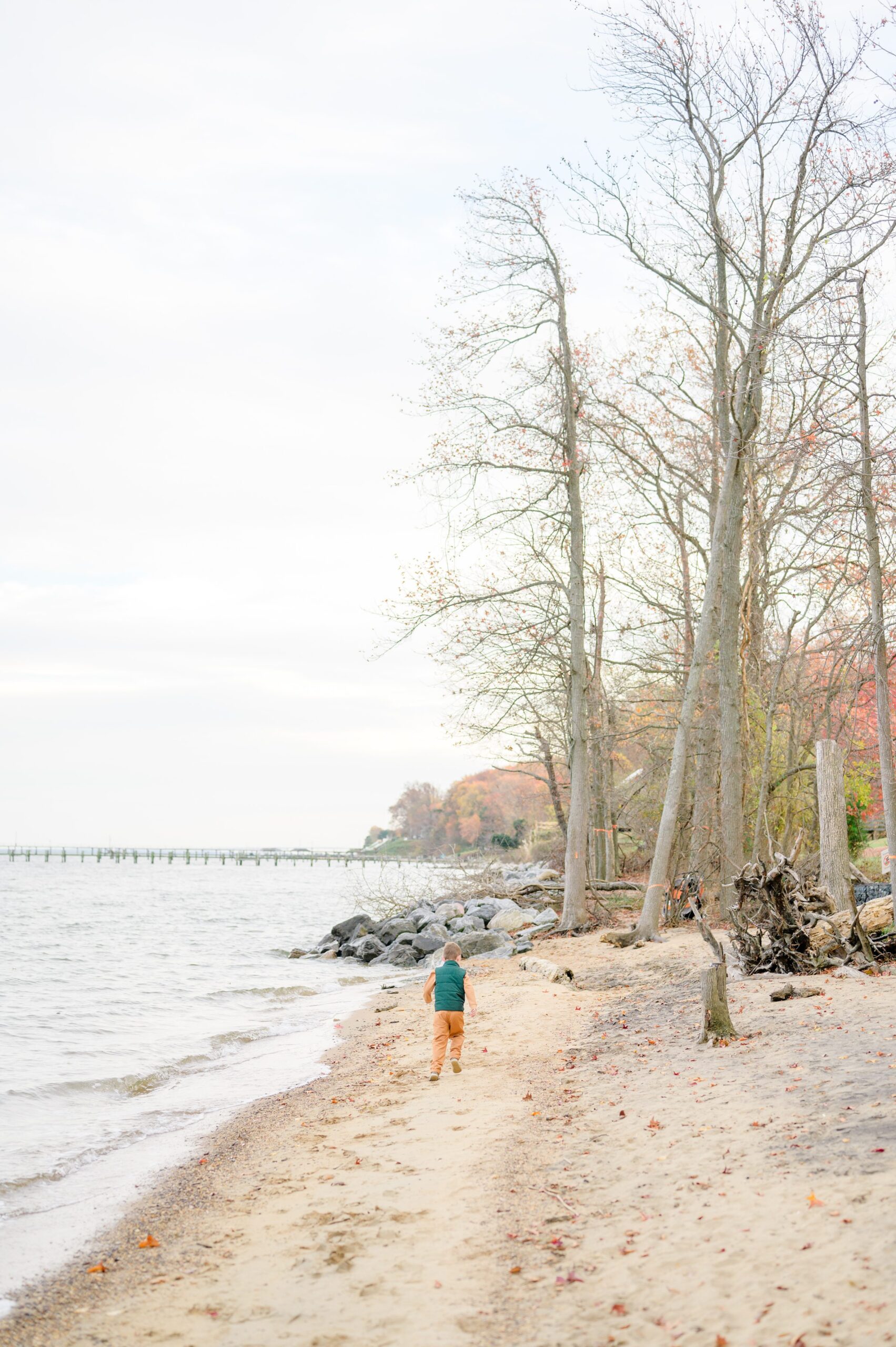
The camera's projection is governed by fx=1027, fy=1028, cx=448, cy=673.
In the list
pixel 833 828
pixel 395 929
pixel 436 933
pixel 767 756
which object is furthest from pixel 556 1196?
pixel 395 929

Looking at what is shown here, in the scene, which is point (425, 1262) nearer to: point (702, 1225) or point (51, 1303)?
point (702, 1225)

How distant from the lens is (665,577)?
28359 mm

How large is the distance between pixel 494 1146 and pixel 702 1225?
251 cm

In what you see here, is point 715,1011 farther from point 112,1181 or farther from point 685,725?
point 685,725

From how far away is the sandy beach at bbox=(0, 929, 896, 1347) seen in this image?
4.70m

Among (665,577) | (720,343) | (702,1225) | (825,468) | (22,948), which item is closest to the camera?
(702,1225)

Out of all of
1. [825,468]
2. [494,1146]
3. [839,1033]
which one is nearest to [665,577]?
[825,468]

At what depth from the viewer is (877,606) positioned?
1464 centimetres

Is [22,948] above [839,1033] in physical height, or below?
below

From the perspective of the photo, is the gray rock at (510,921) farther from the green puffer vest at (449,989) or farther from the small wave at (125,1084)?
the green puffer vest at (449,989)

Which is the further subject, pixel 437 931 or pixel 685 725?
pixel 437 931

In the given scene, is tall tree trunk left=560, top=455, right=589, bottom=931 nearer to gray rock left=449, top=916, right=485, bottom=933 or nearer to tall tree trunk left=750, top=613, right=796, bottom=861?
tall tree trunk left=750, top=613, right=796, bottom=861

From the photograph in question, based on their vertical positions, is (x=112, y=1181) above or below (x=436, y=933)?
below

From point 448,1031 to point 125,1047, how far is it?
7169 mm
